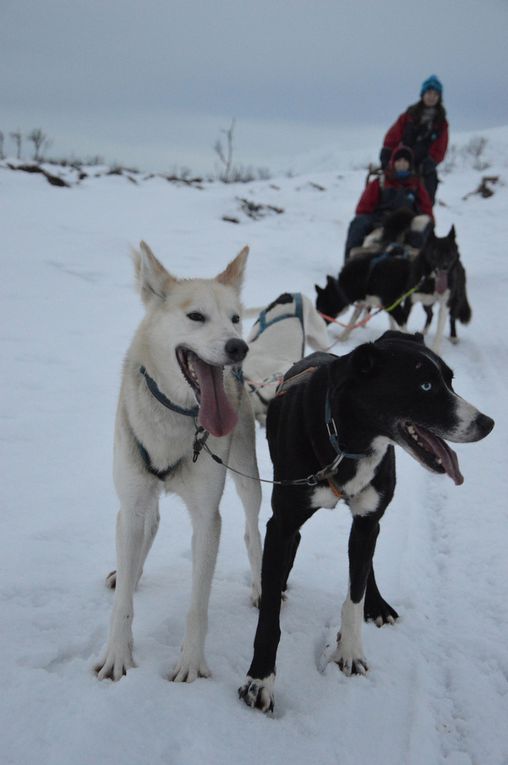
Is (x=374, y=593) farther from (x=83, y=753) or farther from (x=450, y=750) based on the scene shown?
(x=83, y=753)

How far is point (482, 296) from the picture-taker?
9266 millimetres

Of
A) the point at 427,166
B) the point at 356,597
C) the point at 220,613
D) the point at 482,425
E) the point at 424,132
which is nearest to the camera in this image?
the point at 482,425

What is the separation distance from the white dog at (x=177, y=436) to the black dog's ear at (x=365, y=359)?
0.38 m

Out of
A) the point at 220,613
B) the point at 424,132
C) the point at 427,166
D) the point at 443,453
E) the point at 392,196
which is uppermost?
the point at 424,132

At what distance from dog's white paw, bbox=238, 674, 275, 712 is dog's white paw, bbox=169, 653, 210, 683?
0.52ft

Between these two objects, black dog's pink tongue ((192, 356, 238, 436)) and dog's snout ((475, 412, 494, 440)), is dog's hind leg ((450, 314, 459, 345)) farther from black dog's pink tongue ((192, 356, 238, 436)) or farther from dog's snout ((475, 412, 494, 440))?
black dog's pink tongue ((192, 356, 238, 436))

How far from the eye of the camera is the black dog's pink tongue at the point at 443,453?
171cm

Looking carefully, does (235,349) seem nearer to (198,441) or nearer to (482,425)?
(198,441)

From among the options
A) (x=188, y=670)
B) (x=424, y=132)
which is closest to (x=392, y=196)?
(x=424, y=132)

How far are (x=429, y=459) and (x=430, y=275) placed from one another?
5145mm

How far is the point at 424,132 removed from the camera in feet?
23.3

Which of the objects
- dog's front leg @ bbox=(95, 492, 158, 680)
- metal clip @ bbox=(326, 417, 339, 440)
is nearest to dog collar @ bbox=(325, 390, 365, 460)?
metal clip @ bbox=(326, 417, 339, 440)

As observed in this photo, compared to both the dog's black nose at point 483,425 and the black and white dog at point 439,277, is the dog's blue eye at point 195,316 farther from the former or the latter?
the black and white dog at point 439,277

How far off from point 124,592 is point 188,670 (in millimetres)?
353
